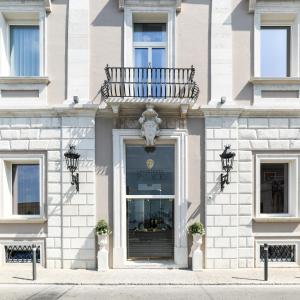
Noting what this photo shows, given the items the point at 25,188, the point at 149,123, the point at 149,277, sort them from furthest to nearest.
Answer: the point at 25,188 → the point at 149,123 → the point at 149,277

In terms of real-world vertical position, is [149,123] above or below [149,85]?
below

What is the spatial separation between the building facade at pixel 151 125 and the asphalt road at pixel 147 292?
160 centimetres

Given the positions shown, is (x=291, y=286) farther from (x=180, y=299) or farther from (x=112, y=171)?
(x=112, y=171)

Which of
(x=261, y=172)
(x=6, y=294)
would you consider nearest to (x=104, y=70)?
(x=261, y=172)

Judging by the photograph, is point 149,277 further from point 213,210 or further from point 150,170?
point 150,170

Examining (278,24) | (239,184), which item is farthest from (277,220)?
(278,24)

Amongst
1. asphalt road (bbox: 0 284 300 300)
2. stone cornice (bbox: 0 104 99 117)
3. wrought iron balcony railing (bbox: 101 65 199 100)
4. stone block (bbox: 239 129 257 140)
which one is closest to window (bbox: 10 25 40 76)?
stone cornice (bbox: 0 104 99 117)

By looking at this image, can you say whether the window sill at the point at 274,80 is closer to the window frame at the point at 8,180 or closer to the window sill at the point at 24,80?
the window sill at the point at 24,80

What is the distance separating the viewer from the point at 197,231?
9.72 metres

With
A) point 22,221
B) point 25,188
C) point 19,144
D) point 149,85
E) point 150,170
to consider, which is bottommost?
point 22,221

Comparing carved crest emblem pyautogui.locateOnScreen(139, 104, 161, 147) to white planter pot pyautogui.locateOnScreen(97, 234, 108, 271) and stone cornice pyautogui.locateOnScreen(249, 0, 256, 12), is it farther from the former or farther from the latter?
stone cornice pyautogui.locateOnScreen(249, 0, 256, 12)

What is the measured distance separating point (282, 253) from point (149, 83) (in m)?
6.69

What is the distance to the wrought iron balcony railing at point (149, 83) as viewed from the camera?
32.6 ft

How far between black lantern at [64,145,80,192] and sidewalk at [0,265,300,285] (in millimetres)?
2513
